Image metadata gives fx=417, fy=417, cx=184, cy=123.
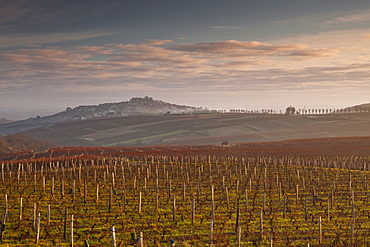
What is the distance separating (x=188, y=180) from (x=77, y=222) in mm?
15386

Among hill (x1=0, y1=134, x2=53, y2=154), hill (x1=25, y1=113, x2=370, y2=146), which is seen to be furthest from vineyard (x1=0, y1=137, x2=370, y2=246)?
hill (x1=25, y1=113, x2=370, y2=146)

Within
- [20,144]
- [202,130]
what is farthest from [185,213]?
[202,130]

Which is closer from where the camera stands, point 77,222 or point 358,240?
point 358,240

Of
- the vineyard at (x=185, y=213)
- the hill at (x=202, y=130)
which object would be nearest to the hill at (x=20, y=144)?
the hill at (x=202, y=130)

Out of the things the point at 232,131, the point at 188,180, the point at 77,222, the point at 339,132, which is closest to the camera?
the point at 77,222

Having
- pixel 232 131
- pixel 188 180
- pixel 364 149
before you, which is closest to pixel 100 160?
pixel 188 180

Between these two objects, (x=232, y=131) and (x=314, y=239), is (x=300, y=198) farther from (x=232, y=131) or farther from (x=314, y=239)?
(x=232, y=131)

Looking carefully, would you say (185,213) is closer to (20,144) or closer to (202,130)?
(20,144)

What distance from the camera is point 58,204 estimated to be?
29172mm

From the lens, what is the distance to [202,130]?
150125 mm

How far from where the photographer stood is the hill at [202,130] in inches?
5221

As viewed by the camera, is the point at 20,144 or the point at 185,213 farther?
the point at 20,144

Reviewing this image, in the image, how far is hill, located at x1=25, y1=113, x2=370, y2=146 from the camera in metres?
133

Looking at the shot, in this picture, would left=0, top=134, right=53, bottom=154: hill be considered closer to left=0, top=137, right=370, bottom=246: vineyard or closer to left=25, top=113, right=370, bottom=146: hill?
left=25, top=113, right=370, bottom=146: hill
